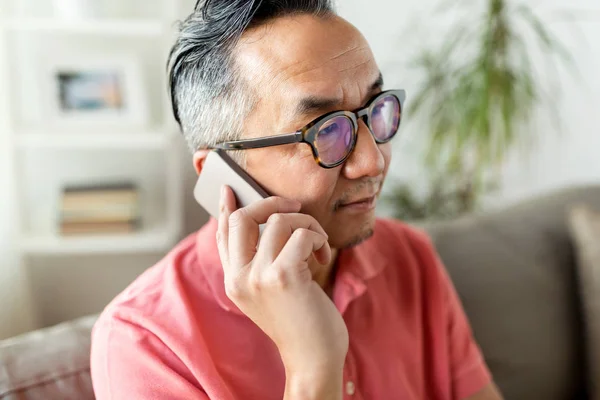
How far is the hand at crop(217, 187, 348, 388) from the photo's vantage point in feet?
2.93

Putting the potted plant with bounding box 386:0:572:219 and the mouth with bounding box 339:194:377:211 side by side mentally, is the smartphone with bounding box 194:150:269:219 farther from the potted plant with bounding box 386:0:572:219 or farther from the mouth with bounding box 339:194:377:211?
the potted plant with bounding box 386:0:572:219

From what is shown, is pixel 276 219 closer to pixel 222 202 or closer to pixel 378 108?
pixel 222 202

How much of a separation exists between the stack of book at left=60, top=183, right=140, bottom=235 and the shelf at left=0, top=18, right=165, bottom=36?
22.1 inches

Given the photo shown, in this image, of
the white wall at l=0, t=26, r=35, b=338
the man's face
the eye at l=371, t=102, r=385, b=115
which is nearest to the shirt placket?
the man's face

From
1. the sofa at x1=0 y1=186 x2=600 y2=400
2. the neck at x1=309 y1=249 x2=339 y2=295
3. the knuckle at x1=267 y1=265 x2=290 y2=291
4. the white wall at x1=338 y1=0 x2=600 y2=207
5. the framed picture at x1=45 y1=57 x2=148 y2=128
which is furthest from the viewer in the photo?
the white wall at x1=338 y1=0 x2=600 y2=207

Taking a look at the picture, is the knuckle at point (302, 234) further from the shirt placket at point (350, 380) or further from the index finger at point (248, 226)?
the shirt placket at point (350, 380)

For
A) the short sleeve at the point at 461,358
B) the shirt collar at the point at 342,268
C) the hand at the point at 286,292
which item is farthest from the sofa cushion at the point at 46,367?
the short sleeve at the point at 461,358

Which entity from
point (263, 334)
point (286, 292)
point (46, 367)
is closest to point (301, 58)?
point (286, 292)

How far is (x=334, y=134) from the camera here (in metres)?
1.01

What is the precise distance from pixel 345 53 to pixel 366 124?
124 mm

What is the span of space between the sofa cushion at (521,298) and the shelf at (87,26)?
1.19m

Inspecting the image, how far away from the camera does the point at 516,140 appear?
234 centimetres

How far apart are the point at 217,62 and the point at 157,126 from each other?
1361 mm

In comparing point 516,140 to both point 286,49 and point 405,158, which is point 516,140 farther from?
point 286,49
